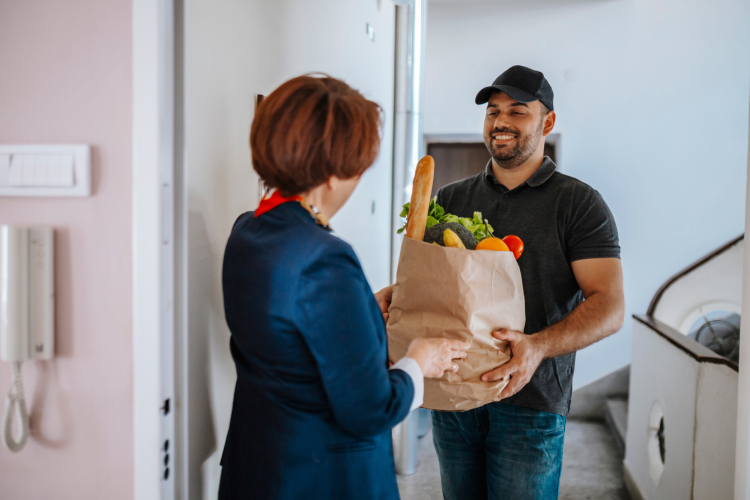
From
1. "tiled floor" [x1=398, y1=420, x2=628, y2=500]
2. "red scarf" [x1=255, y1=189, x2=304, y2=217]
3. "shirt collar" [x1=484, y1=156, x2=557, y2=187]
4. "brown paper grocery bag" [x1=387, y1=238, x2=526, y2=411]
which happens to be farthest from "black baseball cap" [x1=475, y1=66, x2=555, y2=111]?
"tiled floor" [x1=398, y1=420, x2=628, y2=500]

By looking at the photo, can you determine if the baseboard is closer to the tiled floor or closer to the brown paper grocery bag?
the tiled floor

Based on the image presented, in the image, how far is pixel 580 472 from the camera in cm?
288

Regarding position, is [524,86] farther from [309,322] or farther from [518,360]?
[309,322]

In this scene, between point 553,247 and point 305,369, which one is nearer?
point 305,369

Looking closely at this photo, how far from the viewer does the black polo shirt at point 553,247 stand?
1234mm

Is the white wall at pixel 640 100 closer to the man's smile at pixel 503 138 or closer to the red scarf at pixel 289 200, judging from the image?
the man's smile at pixel 503 138

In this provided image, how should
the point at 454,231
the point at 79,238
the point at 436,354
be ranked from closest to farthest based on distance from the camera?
1. the point at 79,238
2. the point at 436,354
3. the point at 454,231

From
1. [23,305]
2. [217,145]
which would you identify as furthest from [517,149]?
[23,305]

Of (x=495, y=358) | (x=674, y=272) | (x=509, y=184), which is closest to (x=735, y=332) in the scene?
(x=674, y=272)

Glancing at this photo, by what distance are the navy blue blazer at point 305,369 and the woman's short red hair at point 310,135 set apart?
58 mm

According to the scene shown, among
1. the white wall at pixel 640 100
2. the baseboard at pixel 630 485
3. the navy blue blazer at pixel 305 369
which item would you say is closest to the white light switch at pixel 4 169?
the navy blue blazer at pixel 305 369

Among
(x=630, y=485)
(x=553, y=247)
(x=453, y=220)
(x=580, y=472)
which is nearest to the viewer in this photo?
(x=453, y=220)

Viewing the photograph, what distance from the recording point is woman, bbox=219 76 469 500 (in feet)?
2.33

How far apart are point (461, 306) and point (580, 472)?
2476 mm
